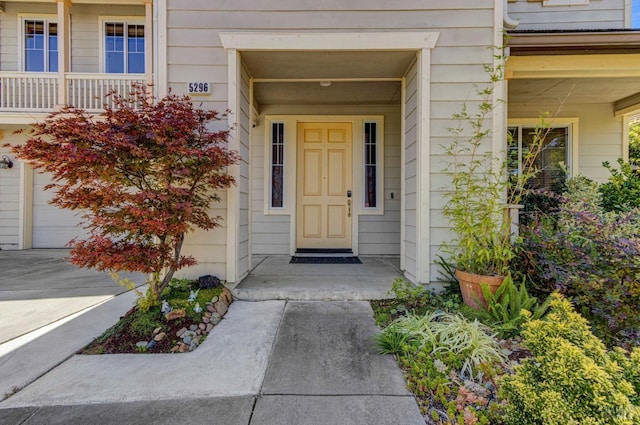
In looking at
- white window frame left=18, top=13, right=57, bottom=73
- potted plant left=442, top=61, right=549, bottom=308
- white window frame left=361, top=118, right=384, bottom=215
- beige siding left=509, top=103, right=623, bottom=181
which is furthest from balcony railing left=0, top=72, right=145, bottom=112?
beige siding left=509, top=103, right=623, bottom=181

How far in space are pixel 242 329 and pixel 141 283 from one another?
2.18 m

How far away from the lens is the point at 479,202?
2.93 meters

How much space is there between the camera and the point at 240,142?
10.8 feet

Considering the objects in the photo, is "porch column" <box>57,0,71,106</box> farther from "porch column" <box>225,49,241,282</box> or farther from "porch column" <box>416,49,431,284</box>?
"porch column" <box>416,49,431,284</box>

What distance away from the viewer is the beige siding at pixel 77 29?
620cm

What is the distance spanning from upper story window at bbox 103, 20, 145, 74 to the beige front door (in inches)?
170

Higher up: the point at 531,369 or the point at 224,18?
the point at 224,18

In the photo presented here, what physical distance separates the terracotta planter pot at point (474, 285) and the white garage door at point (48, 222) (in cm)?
756

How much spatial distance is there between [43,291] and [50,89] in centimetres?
433

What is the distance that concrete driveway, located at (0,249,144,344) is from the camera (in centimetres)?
275

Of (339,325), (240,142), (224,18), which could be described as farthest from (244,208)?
(224,18)

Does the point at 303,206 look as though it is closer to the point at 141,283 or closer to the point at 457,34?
the point at 141,283

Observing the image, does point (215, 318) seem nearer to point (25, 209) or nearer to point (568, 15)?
point (568, 15)

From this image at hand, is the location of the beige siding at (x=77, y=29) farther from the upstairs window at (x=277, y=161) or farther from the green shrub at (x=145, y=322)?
the green shrub at (x=145, y=322)
